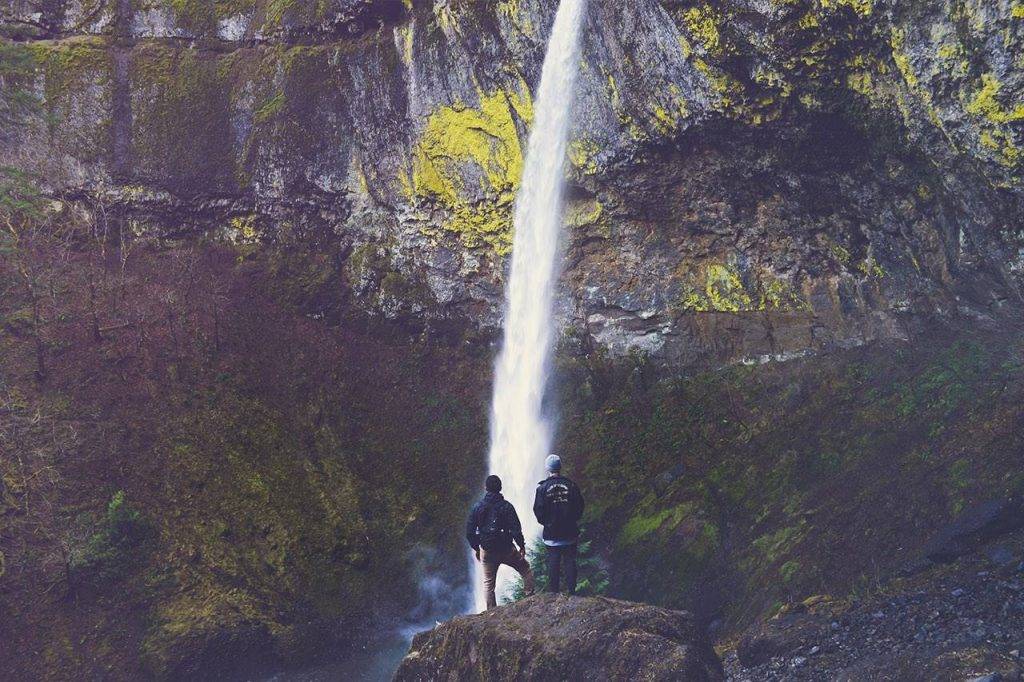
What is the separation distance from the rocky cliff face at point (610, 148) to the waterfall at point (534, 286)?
343mm

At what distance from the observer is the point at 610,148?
13.8 meters

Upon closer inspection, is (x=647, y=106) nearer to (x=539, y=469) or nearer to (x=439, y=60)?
(x=439, y=60)

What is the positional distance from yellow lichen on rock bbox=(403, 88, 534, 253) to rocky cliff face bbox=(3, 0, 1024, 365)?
1.7 inches

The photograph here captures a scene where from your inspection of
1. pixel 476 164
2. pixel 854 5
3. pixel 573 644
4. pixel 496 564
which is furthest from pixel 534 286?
pixel 573 644

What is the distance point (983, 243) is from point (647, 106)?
5.06 m

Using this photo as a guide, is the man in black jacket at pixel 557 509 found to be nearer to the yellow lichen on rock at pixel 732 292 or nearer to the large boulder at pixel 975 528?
the large boulder at pixel 975 528

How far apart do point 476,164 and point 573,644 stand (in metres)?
10.7

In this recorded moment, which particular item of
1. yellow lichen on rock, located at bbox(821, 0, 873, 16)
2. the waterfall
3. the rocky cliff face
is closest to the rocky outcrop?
the rocky cliff face

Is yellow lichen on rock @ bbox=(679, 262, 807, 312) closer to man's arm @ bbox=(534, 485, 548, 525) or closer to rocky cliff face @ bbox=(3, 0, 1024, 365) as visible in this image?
rocky cliff face @ bbox=(3, 0, 1024, 365)

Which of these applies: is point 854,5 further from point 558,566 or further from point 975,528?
point 558,566

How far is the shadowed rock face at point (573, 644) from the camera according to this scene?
6506 millimetres

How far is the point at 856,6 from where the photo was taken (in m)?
10.4

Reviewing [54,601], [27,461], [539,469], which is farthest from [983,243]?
[27,461]

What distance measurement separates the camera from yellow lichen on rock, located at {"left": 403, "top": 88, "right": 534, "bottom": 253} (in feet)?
50.2
